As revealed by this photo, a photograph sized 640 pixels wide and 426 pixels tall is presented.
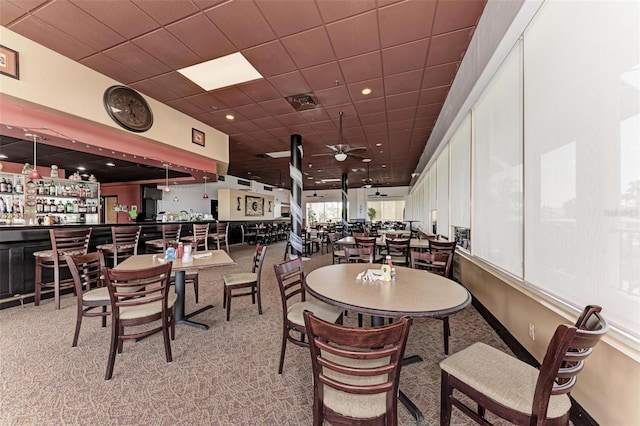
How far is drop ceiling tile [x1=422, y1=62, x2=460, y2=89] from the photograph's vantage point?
3.69 metres

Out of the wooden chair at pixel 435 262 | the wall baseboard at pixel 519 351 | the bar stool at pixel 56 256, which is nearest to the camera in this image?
the wall baseboard at pixel 519 351

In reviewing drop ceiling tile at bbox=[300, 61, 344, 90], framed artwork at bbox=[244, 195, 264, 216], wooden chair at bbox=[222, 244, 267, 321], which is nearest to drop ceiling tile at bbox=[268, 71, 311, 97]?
drop ceiling tile at bbox=[300, 61, 344, 90]

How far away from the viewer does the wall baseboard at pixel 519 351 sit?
1610 mm

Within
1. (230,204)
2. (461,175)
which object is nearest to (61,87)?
(461,175)

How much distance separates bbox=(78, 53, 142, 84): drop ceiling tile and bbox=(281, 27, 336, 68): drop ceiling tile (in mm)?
2500

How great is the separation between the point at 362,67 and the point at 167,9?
2.43m

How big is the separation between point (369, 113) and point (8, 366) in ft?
19.5

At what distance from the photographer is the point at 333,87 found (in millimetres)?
4266

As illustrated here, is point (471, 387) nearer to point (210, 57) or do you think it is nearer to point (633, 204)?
point (633, 204)

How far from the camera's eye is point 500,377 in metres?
1.36

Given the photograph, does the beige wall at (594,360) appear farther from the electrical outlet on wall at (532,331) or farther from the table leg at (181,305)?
the table leg at (181,305)

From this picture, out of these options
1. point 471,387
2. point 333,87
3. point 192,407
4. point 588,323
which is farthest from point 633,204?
point 333,87

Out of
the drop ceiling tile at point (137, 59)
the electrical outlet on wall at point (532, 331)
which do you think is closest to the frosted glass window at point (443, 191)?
the electrical outlet on wall at point (532, 331)

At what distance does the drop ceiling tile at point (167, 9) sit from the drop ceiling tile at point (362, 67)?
6.21ft
